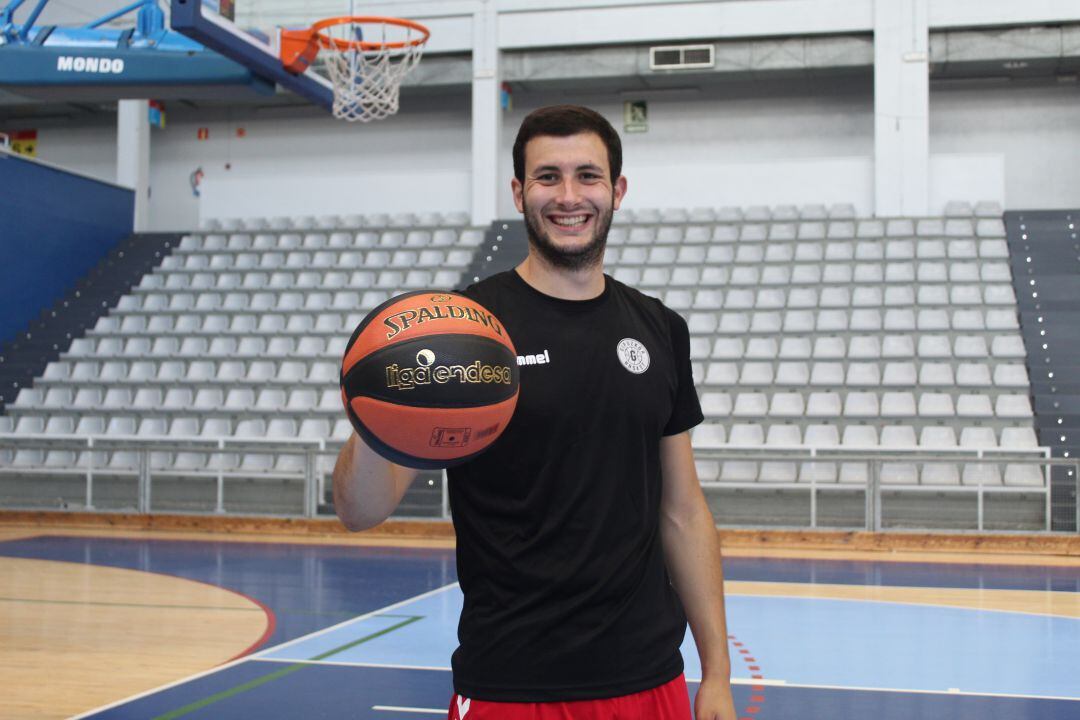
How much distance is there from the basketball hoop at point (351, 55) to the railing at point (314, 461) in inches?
123

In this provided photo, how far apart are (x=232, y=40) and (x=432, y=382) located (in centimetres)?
590

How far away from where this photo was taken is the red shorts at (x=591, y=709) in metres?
1.90

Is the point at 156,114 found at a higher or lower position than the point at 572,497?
higher

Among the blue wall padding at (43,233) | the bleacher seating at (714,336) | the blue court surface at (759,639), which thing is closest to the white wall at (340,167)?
the bleacher seating at (714,336)

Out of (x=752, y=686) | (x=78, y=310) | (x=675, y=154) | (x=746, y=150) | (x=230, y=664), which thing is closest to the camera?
(x=752, y=686)

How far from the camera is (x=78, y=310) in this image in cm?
1546

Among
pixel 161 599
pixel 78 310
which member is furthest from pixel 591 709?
pixel 78 310

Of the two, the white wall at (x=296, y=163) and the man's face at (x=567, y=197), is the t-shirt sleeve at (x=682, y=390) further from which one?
the white wall at (x=296, y=163)

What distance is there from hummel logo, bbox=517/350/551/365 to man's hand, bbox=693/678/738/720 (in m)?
0.62

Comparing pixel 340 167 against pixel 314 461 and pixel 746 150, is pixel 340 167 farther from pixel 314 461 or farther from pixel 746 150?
pixel 314 461

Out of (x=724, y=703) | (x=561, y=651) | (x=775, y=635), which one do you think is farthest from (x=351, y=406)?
(x=775, y=635)

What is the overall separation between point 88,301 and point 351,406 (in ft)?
48.6

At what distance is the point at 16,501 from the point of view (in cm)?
1122

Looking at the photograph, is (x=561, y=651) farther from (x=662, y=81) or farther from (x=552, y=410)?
(x=662, y=81)
